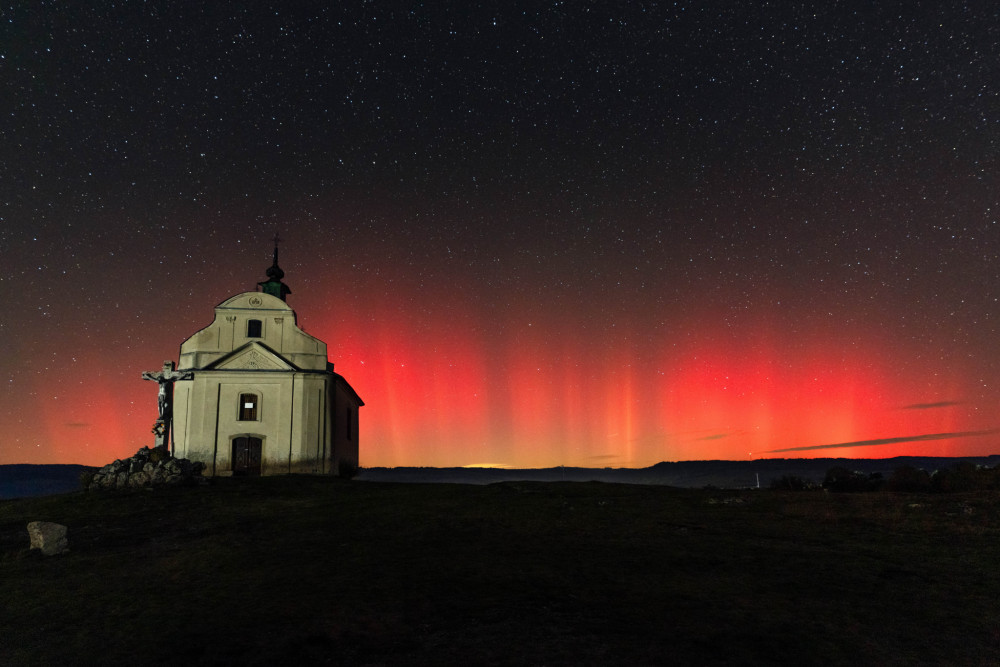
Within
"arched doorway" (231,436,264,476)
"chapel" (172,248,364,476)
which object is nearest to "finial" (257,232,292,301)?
"chapel" (172,248,364,476)

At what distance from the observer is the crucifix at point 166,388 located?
3462 cm

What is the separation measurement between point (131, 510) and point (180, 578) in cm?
1238

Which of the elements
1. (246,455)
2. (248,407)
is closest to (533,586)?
(246,455)

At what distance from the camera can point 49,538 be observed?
47.5ft

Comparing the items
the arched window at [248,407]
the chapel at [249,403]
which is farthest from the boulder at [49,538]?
the arched window at [248,407]

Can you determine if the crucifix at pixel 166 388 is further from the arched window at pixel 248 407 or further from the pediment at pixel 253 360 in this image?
the arched window at pixel 248 407

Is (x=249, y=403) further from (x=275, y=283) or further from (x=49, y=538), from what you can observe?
(x=49, y=538)

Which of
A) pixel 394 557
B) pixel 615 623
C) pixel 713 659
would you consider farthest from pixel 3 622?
pixel 713 659

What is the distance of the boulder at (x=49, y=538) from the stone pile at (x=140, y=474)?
43.6 ft

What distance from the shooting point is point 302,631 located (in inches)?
311

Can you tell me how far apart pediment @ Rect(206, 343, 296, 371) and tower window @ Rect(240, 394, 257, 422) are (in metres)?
1.57

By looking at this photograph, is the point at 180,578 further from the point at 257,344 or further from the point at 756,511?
the point at 257,344

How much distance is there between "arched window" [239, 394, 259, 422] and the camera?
3475 cm

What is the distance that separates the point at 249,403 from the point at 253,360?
243 centimetres
